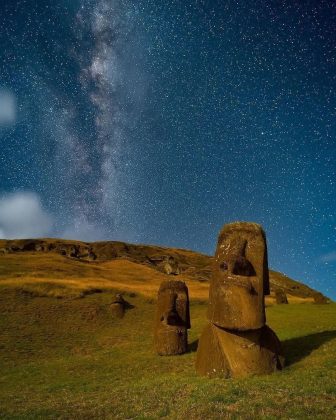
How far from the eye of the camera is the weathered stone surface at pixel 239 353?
1395cm

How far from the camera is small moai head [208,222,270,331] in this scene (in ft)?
47.4

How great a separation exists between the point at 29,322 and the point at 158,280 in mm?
47989

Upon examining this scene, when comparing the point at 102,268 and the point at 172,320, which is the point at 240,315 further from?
the point at 102,268

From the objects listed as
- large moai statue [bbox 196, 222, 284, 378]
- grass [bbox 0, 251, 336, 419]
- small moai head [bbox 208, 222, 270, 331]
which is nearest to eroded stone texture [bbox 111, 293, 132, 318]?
grass [bbox 0, 251, 336, 419]

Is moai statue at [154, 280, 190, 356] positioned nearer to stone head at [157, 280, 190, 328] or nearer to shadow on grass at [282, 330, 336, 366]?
stone head at [157, 280, 190, 328]

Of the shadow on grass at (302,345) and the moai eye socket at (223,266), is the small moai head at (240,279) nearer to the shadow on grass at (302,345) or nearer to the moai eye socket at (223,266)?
the moai eye socket at (223,266)

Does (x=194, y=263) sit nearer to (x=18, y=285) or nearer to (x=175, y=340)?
(x=18, y=285)

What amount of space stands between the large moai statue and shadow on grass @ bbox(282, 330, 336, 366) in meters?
1.49

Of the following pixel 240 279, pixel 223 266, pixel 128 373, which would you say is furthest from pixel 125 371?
pixel 240 279

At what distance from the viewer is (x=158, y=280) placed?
81.0 m

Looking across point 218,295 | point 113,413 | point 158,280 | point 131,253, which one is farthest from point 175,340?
point 131,253

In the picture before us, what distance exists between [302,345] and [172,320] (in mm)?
7797

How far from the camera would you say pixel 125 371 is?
1911 cm

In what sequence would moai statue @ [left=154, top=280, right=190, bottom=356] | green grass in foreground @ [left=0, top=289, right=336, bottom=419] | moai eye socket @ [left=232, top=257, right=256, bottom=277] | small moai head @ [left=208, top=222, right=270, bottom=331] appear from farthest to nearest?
moai statue @ [left=154, top=280, right=190, bottom=356] < moai eye socket @ [left=232, top=257, right=256, bottom=277] < small moai head @ [left=208, top=222, right=270, bottom=331] < green grass in foreground @ [left=0, top=289, right=336, bottom=419]
